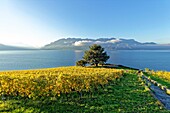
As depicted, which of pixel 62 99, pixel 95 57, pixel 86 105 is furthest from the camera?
pixel 95 57

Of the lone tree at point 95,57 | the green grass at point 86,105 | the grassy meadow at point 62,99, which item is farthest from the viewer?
the lone tree at point 95,57

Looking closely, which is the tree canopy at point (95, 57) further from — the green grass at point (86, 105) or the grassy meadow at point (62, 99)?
the green grass at point (86, 105)

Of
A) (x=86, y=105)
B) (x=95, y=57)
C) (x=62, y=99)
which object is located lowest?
(x=95, y=57)

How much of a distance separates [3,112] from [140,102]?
9687 millimetres

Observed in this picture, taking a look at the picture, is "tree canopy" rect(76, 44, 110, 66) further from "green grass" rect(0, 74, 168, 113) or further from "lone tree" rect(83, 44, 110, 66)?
"green grass" rect(0, 74, 168, 113)

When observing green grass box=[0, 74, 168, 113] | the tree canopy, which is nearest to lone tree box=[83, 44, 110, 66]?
the tree canopy

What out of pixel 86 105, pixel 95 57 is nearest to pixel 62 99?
pixel 86 105

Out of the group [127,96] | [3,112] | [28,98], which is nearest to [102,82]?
[127,96]

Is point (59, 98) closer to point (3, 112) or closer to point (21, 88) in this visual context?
point (21, 88)

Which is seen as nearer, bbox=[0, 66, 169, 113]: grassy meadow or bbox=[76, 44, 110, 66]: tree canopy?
bbox=[0, 66, 169, 113]: grassy meadow

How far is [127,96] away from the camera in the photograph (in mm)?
15633

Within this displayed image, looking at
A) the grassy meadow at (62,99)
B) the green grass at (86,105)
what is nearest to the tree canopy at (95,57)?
the grassy meadow at (62,99)

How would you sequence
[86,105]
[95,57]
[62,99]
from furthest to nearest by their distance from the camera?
[95,57], [62,99], [86,105]

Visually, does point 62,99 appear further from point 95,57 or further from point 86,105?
point 95,57
